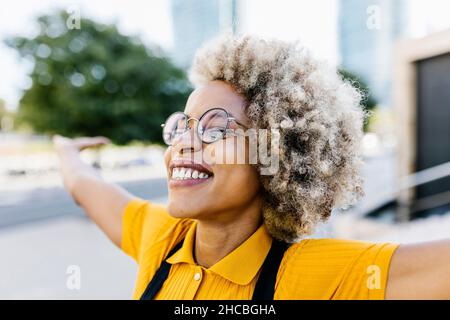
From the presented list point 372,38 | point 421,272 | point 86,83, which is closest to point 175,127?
point 421,272

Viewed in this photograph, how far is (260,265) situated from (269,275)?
0.26 ft

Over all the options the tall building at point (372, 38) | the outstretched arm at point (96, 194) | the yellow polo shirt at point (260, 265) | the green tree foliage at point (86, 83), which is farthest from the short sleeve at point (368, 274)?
the green tree foliage at point (86, 83)

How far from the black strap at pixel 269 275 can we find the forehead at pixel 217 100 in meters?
0.46

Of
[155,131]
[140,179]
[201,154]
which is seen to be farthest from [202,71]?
[140,179]

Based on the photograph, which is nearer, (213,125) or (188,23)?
(213,125)

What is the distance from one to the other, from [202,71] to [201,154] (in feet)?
1.32

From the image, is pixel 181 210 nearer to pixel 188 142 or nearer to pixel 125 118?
pixel 188 142

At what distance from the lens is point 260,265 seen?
145 centimetres

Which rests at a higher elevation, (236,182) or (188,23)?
(188,23)

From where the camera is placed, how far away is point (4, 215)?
13.7 meters

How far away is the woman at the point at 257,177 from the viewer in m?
1.42

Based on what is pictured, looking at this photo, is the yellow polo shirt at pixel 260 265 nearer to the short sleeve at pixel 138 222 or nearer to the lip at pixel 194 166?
the short sleeve at pixel 138 222

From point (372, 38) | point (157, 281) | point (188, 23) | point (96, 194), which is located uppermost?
point (372, 38)
